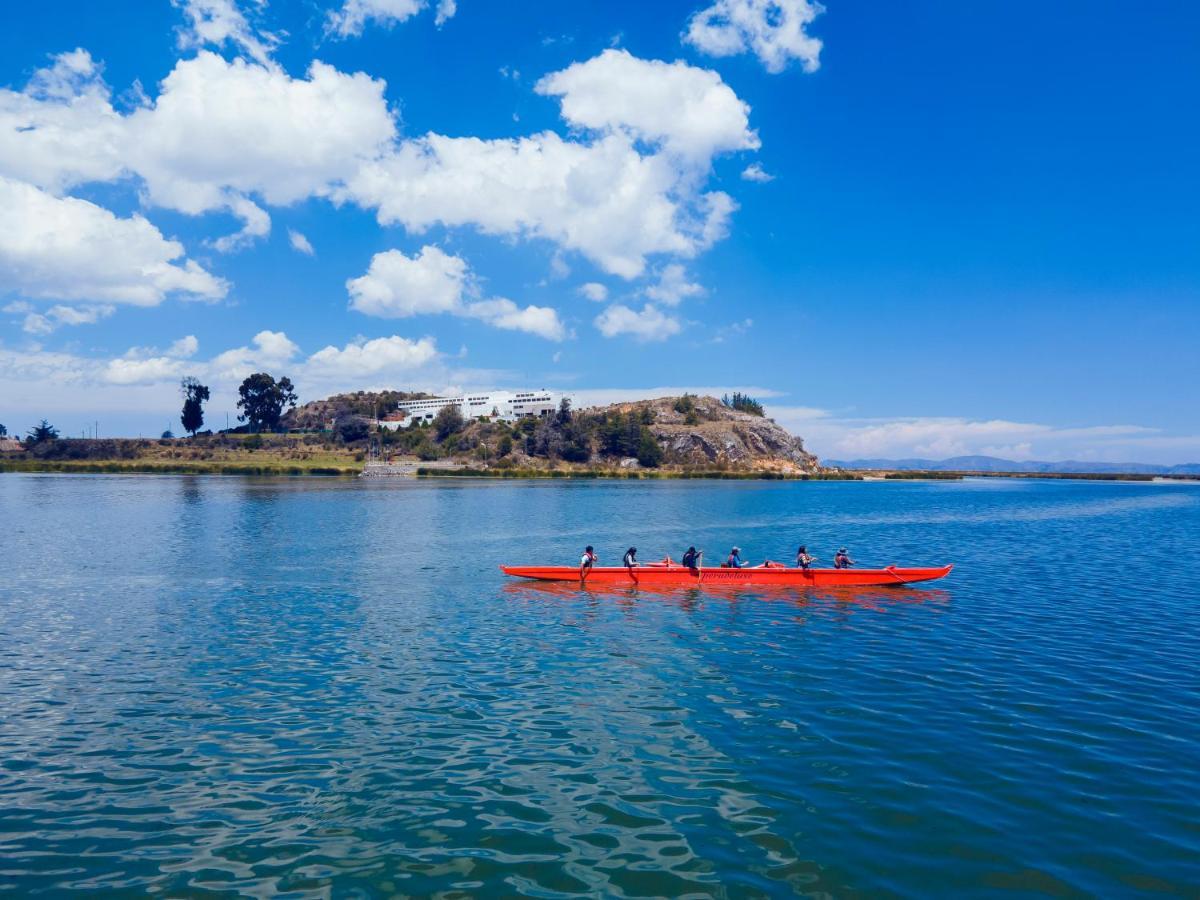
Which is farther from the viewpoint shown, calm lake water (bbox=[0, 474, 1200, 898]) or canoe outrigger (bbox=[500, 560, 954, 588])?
canoe outrigger (bbox=[500, 560, 954, 588])

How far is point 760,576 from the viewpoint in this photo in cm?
3850

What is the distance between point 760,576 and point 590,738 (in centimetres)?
2305

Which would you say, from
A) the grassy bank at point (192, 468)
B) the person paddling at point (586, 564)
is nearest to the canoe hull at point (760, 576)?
the person paddling at point (586, 564)

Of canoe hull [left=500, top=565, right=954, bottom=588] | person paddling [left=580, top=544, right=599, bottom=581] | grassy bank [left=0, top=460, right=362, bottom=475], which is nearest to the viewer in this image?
canoe hull [left=500, top=565, right=954, bottom=588]

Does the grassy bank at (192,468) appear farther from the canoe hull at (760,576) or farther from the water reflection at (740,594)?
the canoe hull at (760,576)

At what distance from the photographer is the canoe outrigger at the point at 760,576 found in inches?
1492

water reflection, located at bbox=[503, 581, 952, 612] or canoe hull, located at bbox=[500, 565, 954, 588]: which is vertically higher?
canoe hull, located at bbox=[500, 565, 954, 588]

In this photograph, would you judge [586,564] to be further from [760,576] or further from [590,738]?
[590,738]

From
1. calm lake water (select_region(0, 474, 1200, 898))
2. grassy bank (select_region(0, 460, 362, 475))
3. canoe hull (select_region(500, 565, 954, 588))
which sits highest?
grassy bank (select_region(0, 460, 362, 475))

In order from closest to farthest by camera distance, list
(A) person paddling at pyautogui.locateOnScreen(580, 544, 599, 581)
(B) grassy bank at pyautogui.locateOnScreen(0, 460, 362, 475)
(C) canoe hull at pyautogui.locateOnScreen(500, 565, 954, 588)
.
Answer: (C) canoe hull at pyautogui.locateOnScreen(500, 565, 954, 588) < (A) person paddling at pyautogui.locateOnScreen(580, 544, 599, 581) < (B) grassy bank at pyautogui.locateOnScreen(0, 460, 362, 475)

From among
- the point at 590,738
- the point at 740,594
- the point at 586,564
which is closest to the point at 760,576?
the point at 740,594

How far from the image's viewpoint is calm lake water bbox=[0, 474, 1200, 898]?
1199cm

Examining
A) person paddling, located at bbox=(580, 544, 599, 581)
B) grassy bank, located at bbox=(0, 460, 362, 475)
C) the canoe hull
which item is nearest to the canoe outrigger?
the canoe hull

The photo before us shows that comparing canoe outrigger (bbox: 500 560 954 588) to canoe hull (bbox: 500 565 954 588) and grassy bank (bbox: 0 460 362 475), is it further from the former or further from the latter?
grassy bank (bbox: 0 460 362 475)
